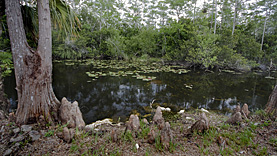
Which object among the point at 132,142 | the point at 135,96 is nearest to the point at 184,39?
the point at 135,96

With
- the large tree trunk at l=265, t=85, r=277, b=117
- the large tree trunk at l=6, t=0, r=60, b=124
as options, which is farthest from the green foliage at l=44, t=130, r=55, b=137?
the large tree trunk at l=265, t=85, r=277, b=117

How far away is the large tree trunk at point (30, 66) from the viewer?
246 centimetres

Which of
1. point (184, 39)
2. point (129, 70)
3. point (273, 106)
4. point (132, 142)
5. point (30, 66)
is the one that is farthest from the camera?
point (184, 39)

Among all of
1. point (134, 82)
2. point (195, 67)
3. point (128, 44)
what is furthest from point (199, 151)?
point (128, 44)

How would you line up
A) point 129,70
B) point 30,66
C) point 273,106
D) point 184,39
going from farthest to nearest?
point 184,39 < point 129,70 < point 273,106 < point 30,66

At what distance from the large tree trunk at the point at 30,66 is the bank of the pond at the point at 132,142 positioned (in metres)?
0.32

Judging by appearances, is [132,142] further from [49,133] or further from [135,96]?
[135,96]

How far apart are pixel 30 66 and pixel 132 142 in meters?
2.32

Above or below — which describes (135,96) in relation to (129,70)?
below

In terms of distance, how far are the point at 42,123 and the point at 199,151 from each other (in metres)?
2.87

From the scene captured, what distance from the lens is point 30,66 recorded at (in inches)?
101

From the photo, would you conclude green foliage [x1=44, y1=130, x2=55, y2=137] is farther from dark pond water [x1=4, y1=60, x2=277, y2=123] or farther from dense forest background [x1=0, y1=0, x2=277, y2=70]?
dense forest background [x1=0, y1=0, x2=277, y2=70]

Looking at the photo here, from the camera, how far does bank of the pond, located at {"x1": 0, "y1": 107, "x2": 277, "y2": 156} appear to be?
2.09m

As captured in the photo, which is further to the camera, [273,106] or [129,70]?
[129,70]
